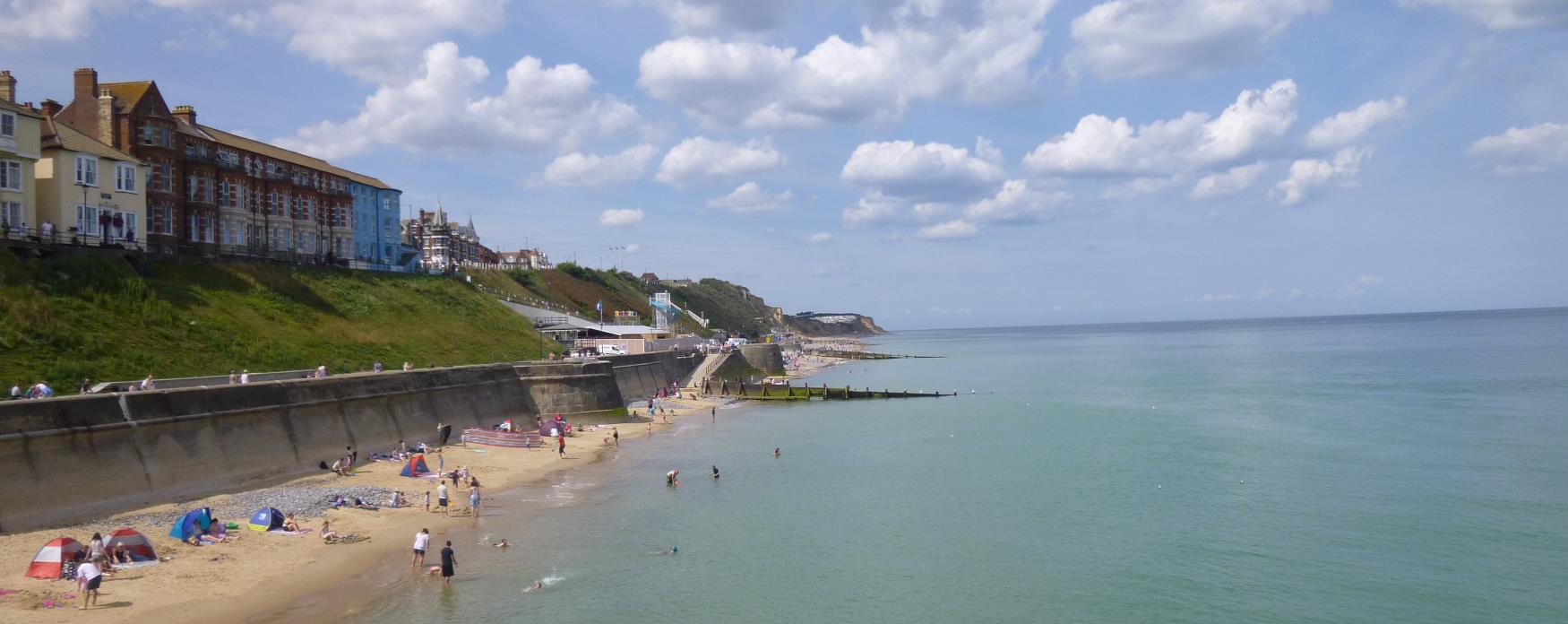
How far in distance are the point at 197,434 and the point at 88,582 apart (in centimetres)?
1073

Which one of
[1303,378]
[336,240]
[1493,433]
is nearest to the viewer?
[1493,433]

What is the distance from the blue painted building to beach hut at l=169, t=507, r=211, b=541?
5071cm

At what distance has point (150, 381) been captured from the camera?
102 ft

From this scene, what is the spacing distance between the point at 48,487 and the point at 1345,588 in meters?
34.4

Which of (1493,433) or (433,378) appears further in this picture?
(1493,433)

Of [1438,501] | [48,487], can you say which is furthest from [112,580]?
[1438,501]

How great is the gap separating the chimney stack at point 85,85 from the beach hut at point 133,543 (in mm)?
36482

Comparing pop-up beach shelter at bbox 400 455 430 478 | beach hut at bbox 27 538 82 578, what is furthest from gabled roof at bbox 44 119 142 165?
beach hut at bbox 27 538 82 578

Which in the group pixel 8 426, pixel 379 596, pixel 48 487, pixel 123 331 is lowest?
pixel 379 596

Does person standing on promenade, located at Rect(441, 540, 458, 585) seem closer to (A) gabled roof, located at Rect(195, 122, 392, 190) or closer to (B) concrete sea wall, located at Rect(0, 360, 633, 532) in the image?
A: (B) concrete sea wall, located at Rect(0, 360, 633, 532)

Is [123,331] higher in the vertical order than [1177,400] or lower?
higher

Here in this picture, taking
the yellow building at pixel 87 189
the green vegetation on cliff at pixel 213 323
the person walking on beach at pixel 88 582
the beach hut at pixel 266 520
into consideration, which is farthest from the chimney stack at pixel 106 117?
the person walking on beach at pixel 88 582

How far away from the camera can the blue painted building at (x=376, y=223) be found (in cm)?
7556

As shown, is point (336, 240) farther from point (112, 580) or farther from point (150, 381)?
point (112, 580)
